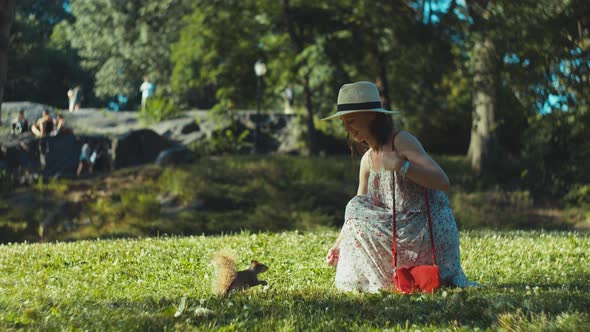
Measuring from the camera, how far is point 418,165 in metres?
6.16

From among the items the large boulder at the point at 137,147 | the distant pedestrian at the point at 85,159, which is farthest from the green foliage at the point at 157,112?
the distant pedestrian at the point at 85,159

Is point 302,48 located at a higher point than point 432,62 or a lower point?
higher

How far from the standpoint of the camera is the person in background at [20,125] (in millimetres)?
27656

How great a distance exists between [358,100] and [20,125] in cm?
2385

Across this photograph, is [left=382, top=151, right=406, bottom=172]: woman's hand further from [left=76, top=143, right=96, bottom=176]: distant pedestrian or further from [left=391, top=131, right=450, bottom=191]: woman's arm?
[left=76, top=143, right=96, bottom=176]: distant pedestrian

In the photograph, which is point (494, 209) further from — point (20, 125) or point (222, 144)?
point (20, 125)

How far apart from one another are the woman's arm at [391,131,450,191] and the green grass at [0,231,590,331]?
34.3 inches

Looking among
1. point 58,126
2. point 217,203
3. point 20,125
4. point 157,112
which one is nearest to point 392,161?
point 217,203

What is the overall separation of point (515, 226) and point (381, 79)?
9521 mm

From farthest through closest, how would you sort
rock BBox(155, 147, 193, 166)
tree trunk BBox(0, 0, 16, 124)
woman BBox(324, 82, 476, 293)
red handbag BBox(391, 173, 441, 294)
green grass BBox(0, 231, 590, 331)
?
1. rock BBox(155, 147, 193, 166)
2. tree trunk BBox(0, 0, 16, 124)
3. woman BBox(324, 82, 476, 293)
4. red handbag BBox(391, 173, 441, 294)
5. green grass BBox(0, 231, 590, 331)

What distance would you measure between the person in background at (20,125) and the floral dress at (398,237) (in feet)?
76.2

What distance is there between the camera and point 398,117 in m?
29.4

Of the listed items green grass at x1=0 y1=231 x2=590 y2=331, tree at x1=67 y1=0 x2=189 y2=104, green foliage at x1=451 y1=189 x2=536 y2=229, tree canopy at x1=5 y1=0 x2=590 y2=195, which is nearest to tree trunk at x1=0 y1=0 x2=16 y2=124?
green grass at x1=0 y1=231 x2=590 y2=331

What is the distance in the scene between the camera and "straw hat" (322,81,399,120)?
632 centimetres
